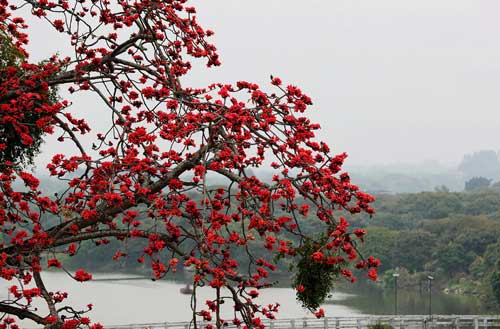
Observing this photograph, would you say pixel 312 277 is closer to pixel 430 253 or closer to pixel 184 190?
pixel 184 190

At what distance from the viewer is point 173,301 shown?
48000mm

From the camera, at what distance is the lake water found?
41000mm

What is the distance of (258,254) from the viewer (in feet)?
214

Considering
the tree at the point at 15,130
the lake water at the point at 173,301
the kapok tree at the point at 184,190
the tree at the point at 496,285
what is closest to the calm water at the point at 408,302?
the lake water at the point at 173,301

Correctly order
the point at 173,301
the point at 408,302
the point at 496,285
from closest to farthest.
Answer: the point at 496,285 < the point at 173,301 < the point at 408,302

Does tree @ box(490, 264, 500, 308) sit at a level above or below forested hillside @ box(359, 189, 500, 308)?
below

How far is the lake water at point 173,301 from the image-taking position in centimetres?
4100

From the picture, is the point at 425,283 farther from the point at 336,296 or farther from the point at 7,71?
the point at 7,71

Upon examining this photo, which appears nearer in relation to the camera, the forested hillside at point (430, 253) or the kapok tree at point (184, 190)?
the kapok tree at point (184, 190)

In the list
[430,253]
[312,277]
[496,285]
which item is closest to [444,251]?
[430,253]

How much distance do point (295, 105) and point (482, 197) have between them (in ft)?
304

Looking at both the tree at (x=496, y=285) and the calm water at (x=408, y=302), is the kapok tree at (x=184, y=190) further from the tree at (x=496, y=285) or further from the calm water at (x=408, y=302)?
the tree at (x=496, y=285)

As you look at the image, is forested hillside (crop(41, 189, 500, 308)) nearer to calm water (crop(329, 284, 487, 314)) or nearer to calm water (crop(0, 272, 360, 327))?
calm water (crop(329, 284, 487, 314))

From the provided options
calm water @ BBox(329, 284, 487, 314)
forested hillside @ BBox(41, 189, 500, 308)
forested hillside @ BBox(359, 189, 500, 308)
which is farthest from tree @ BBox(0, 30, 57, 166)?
forested hillside @ BBox(359, 189, 500, 308)
